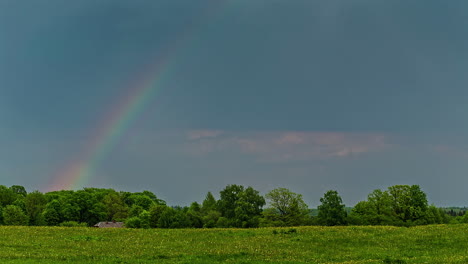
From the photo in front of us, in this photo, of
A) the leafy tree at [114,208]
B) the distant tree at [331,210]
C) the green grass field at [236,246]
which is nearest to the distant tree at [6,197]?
the leafy tree at [114,208]

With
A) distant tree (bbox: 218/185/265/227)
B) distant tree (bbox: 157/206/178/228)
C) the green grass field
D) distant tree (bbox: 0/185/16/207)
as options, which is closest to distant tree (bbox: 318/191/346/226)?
distant tree (bbox: 218/185/265/227)

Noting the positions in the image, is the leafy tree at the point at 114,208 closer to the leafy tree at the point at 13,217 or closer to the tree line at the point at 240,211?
the tree line at the point at 240,211

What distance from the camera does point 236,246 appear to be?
84.4 ft

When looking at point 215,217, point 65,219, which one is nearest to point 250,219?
point 215,217

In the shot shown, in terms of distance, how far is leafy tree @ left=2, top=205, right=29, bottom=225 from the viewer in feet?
328

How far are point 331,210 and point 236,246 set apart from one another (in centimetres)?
5746

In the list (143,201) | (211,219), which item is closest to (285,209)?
(211,219)

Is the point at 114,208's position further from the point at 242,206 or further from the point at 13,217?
the point at 242,206

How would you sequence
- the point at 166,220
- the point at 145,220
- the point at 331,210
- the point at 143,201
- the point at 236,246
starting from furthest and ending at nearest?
1. the point at 143,201
2. the point at 145,220
3. the point at 166,220
4. the point at 331,210
5. the point at 236,246

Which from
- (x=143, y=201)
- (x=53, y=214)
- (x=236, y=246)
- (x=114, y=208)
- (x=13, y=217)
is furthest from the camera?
(x=143, y=201)

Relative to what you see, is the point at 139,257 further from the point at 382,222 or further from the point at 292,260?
the point at 382,222

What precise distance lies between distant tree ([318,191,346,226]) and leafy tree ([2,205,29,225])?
80.0 metres

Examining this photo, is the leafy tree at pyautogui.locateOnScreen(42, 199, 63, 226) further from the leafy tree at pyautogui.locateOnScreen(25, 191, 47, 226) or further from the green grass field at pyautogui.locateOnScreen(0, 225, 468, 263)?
the green grass field at pyautogui.locateOnScreen(0, 225, 468, 263)

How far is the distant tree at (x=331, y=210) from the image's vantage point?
3098 inches
